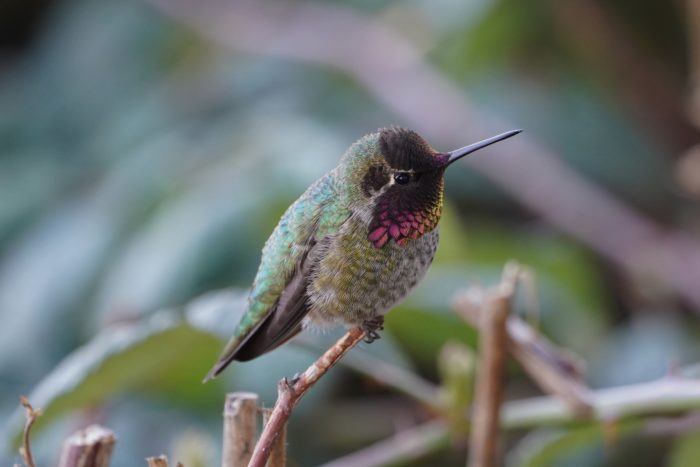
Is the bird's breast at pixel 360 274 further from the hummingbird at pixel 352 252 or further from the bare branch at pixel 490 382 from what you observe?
the bare branch at pixel 490 382

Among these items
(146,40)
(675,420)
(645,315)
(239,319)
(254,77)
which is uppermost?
(146,40)

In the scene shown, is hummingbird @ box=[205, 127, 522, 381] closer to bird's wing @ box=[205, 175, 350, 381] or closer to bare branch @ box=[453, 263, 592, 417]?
bird's wing @ box=[205, 175, 350, 381]

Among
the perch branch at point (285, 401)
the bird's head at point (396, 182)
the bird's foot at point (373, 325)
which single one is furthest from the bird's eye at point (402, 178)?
the perch branch at point (285, 401)

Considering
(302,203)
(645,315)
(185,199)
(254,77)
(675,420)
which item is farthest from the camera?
(254,77)

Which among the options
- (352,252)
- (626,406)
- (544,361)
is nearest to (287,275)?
(352,252)

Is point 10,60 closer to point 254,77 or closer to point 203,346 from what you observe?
point 254,77

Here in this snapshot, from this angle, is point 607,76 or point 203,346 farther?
point 607,76

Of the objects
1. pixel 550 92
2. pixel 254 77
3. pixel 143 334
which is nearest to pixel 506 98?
pixel 550 92

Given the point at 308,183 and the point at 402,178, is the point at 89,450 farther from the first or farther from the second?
the point at 308,183
